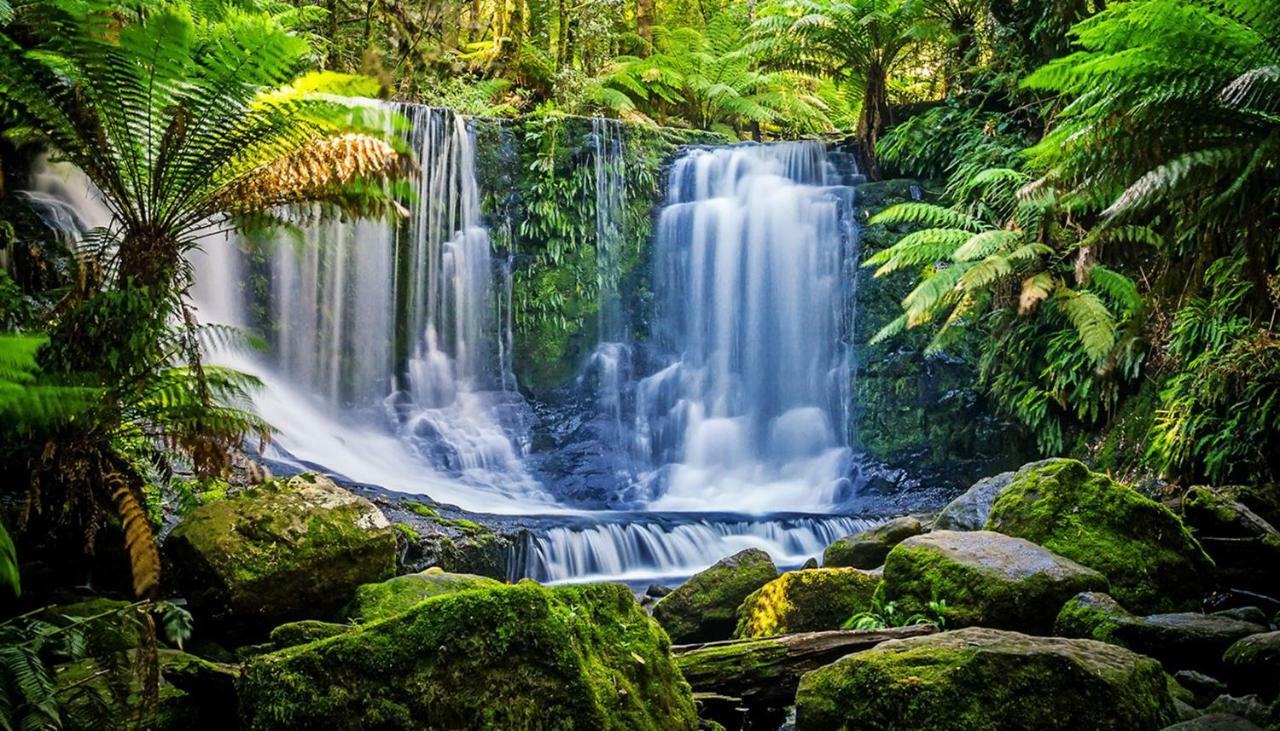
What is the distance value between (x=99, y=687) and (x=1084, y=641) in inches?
124

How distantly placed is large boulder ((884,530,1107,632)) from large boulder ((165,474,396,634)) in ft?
8.02

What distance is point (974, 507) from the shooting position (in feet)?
18.1

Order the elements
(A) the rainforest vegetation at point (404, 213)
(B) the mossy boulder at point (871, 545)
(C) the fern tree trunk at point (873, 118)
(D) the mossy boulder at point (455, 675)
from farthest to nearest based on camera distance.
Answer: (C) the fern tree trunk at point (873, 118) → (B) the mossy boulder at point (871, 545) → (A) the rainforest vegetation at point (404, 213) → (D) the mossy boulder at point (455, 675)

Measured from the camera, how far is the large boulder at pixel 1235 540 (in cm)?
438

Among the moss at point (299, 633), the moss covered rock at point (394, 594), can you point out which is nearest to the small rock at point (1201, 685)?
the moss covered rock at point (394, 594)

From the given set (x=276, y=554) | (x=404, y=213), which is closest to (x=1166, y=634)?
(x=276, y=554)

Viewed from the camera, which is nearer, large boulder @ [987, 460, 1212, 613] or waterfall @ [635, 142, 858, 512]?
→ large boulder @ [987, 460, 1212, 613]

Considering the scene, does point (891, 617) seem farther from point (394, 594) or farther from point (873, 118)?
point (873, 118)

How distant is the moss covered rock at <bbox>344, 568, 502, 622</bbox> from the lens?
362cm

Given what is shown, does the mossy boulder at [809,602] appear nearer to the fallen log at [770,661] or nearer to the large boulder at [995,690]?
the fallen log at [770,661]

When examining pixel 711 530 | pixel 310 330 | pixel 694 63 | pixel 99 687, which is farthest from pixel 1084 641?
pixel 694 63

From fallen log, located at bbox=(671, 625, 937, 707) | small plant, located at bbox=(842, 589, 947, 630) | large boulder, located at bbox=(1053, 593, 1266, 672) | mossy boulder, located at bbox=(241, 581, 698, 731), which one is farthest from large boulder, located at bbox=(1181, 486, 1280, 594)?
mossy boulder, located at bbox=(241, 581, 698, 731)

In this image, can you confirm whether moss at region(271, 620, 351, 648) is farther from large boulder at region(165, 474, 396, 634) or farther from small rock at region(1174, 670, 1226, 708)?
small rock at region(1174, 670, 1226, 708)

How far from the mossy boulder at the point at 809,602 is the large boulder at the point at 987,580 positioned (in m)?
0.22
